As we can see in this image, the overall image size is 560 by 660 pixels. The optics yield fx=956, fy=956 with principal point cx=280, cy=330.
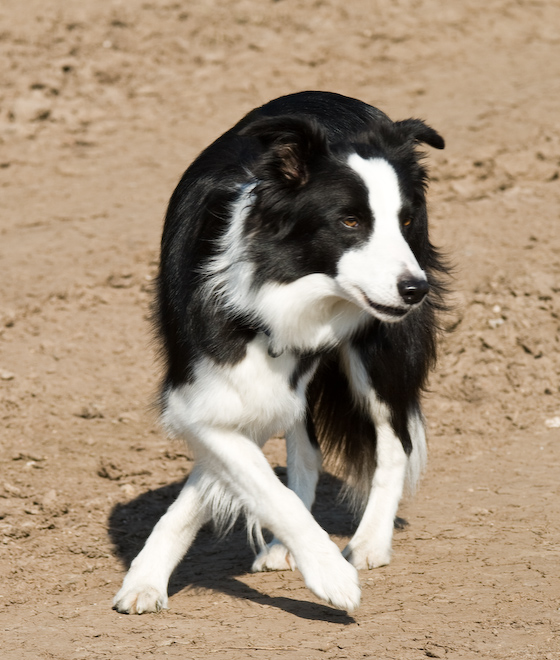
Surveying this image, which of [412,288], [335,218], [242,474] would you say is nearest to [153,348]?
[242,474]

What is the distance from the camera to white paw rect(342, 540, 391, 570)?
14.5ft

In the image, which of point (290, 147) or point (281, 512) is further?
point (281, 512)

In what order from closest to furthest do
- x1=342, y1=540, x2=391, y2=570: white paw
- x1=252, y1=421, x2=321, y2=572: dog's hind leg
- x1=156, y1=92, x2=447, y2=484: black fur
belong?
x1=156, y1=92, x2=447, y2=484: black fur < x1=342, y1=540, x2=391, y2=570: white paw < x1=252, y1=421, x2=321, y2=572: dog's hind leg

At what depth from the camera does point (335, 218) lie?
3.66 meters

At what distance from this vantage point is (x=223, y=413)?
3.91 m

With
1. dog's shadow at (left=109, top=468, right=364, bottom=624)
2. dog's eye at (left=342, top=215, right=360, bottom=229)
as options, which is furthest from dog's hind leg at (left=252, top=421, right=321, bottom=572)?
dog's eye at (left=342, top=215, right=360, bottom=229)

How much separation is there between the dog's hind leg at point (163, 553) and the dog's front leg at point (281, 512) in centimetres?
25

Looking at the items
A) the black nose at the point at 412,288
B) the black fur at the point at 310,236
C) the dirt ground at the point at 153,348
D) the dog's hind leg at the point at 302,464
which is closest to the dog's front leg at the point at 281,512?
the dirt ground at the point at 153,348

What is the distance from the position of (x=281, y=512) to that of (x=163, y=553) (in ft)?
2.36

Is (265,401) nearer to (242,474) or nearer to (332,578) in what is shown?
(242,474)

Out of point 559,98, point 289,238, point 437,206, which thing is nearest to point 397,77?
point 559,98

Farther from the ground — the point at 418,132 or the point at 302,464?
the point at 418,132

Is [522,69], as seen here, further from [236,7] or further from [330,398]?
[330,398]

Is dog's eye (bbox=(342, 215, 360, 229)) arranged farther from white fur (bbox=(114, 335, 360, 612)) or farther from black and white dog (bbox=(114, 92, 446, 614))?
white fur (bbox=(114, 335, 360, 612))
